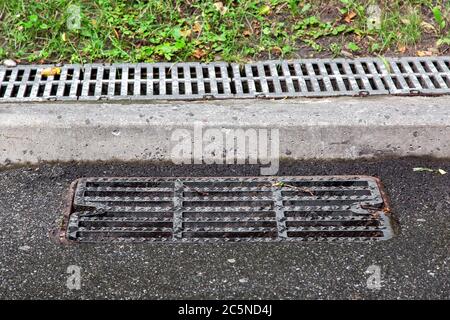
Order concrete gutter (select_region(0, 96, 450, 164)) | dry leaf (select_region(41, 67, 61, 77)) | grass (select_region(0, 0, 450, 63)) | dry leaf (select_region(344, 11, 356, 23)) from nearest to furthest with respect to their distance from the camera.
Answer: concrete gutter (select_region(0, 96, 450, 164)) → dry leaf (select_region(41, 67, 61, 77)) → grass (select_region(0, 0, 450, 63)) → dry leaf (select_region(344, 11, 356, 23))

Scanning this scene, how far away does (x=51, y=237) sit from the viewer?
301cm

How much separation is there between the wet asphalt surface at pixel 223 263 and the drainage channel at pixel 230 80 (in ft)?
2.14

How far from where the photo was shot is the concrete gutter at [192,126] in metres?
3.45

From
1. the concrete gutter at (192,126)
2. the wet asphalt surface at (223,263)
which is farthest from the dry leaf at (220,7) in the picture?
the wet asphalt surface at (223,263)

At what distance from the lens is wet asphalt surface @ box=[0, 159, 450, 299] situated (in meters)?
2.71

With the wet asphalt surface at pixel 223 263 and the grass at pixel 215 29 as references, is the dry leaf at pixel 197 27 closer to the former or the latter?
the grass at pixel 215 29

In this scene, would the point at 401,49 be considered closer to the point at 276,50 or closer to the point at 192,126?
the point at 276,50

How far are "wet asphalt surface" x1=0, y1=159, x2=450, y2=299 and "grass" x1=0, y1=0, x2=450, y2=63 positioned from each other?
1.06m

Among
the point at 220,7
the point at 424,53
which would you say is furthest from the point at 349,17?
the point at 220,7

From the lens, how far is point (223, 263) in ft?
Answer: 9.39

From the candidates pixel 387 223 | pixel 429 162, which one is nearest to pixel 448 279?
pixel 387 223

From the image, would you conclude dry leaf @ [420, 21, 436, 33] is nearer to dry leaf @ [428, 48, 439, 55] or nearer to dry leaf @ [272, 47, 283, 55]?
dry leaf @ [428, 48, 439, 55]

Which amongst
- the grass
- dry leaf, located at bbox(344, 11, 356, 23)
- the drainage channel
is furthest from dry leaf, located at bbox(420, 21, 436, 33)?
dry leaf, located at bbox(344, 11, 356, 23)
